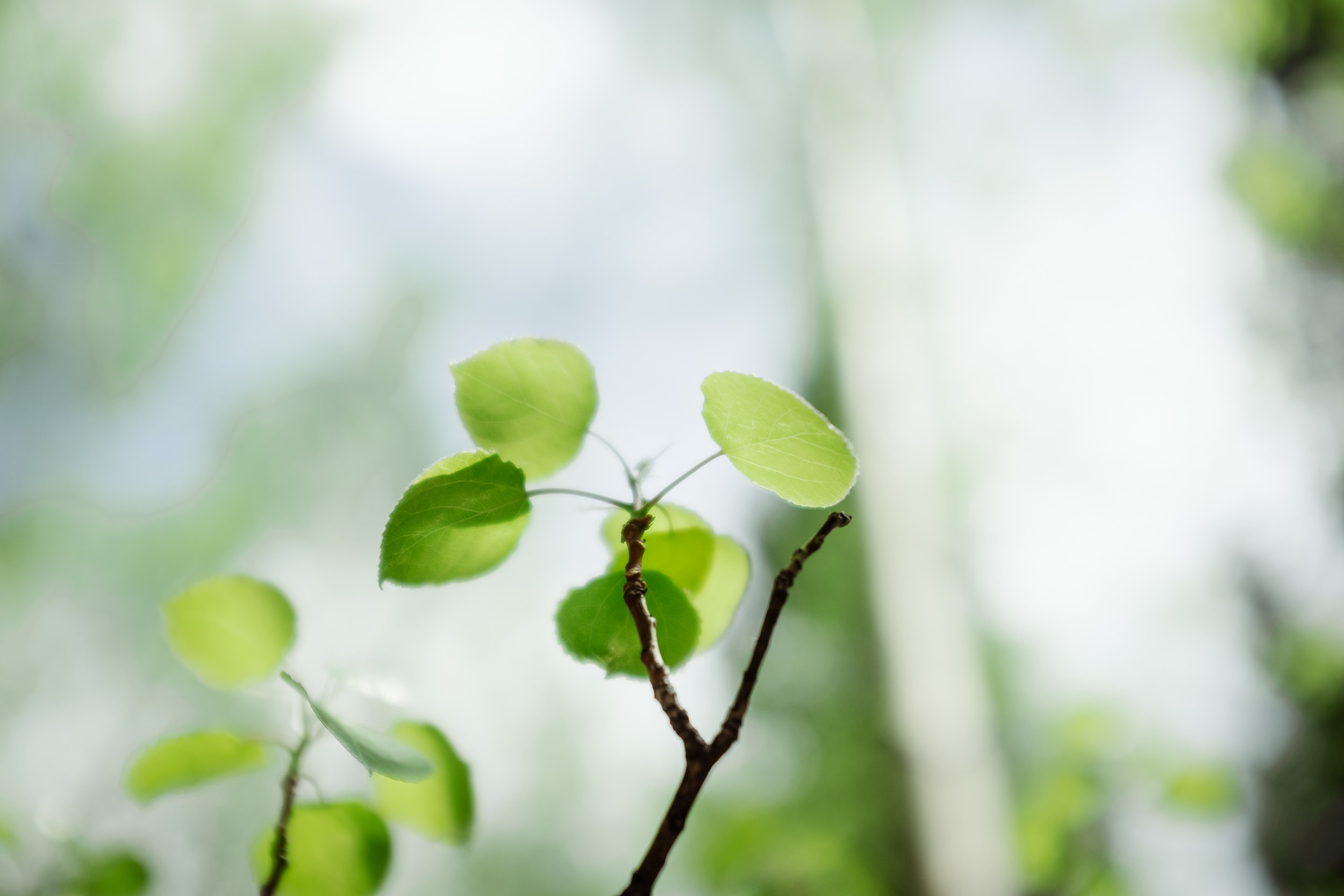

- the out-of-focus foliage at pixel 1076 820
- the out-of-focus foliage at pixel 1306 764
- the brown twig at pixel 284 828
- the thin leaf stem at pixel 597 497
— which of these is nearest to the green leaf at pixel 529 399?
the thin leaf stem at pixel 597 497

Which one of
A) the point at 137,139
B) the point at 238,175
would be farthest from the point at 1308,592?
the point at 137,139

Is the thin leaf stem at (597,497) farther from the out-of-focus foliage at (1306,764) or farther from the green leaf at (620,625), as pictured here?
the out-of-focus foliage at (1306,764)

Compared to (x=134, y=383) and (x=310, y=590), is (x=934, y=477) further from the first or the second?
(x=134, y=383)

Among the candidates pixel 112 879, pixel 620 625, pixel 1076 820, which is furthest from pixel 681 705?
pixel 1076 820

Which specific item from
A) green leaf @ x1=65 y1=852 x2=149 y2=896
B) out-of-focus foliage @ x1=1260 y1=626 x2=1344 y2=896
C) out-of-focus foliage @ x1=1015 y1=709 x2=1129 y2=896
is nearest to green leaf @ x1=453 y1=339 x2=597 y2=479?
green leaf @ x1=65 y1=852 x2=149 y2=896

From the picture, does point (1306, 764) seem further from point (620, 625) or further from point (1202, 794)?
point (620, 625)

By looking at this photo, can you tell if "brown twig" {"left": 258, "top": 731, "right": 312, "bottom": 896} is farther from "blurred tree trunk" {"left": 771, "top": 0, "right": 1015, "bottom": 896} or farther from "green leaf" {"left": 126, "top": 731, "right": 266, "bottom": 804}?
"blurred tree trunk" {"left": 771, "top": 0, "right": 1015, "bottom": 896}

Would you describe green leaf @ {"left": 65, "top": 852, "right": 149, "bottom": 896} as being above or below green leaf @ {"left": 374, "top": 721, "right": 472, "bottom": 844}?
below
